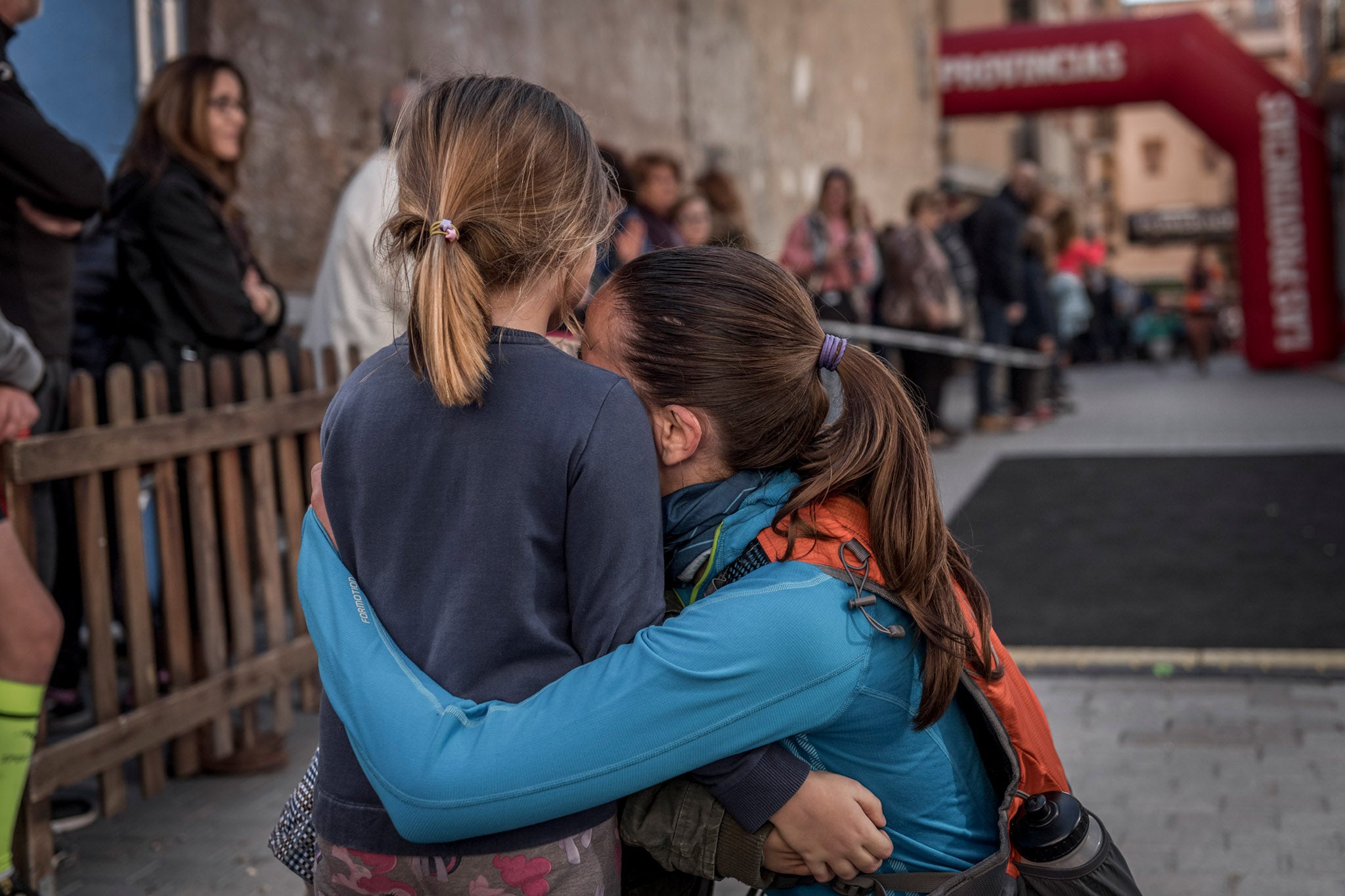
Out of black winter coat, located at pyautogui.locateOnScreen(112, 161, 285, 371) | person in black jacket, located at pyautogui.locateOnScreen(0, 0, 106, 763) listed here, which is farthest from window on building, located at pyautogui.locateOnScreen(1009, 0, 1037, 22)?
person in black jacket, located at pyautogui.locateOnScreen(0, 0, 106, 763)

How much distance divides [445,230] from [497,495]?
0.31 meters

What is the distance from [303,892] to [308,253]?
147 inches

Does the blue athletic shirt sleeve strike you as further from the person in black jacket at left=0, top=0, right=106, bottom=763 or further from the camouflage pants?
the person in black jacket at left=0, top=0, right=106, bottom=763

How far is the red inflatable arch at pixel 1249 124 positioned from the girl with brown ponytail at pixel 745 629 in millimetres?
14919

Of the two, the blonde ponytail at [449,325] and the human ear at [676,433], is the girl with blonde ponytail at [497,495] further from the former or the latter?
the human ear at [676,433]

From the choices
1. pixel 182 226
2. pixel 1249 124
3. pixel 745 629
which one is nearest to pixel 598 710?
pixel 745 629

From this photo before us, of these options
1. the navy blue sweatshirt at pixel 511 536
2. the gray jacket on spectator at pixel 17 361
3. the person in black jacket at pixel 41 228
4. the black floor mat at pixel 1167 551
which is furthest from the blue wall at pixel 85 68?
the navy blue sweatshirt at pixel 511 536

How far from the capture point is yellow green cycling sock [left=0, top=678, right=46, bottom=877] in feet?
7.93

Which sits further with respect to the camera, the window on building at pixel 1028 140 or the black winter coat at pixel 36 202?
the window on building at pixel 1028 140

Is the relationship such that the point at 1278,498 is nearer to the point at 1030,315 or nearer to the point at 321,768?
the point at 1030,315

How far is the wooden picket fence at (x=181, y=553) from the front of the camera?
2973mm

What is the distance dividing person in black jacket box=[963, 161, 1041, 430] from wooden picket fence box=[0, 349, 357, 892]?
7.71 metres

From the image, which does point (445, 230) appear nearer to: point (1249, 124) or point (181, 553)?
point (181, 553)

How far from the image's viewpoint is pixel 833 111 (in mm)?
15047
